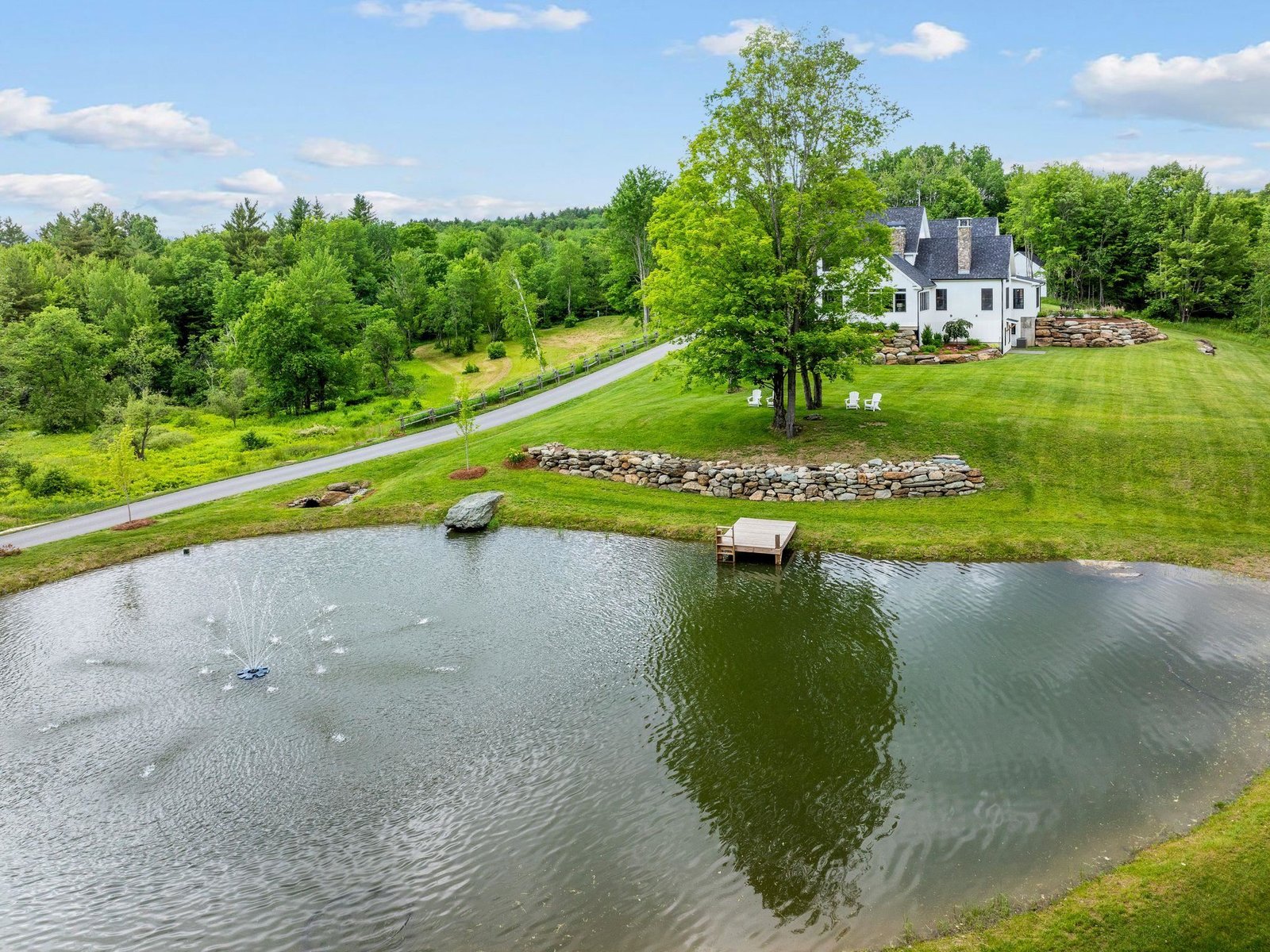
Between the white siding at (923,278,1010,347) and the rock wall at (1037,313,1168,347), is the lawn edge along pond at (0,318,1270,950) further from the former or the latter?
the rock wall at (1037,313,1168,347)

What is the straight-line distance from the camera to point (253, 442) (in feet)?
175

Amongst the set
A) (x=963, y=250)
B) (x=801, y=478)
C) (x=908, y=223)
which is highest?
(x=908, y=223)

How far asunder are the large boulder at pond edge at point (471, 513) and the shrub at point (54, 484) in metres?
25.0

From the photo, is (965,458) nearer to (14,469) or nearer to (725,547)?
(725,547)

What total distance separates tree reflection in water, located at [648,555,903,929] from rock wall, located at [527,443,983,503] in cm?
807

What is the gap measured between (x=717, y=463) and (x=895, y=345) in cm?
2777

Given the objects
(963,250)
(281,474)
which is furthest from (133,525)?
(963,250)

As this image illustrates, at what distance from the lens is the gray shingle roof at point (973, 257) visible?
56.5 metres

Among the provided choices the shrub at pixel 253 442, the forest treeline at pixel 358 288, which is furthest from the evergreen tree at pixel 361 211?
the shrub at pixel 253 442

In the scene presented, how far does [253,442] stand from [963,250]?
179 feet

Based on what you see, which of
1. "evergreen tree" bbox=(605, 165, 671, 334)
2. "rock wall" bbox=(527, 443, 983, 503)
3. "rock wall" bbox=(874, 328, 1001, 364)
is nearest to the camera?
"rock wall" bbox=(527, 443, 983, 503)

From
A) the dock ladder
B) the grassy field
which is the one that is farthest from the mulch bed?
the dock ladder

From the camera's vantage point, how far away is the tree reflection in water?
41.8ft

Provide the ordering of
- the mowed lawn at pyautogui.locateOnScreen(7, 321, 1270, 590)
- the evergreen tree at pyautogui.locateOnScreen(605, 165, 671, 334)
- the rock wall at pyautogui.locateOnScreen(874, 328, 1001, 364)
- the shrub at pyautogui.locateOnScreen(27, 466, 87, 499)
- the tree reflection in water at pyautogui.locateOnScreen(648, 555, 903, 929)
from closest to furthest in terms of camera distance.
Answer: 1. the tree reflection in water at pyautogui.locateOnScreen(648, 555, 903, 929)
2. the mowed lawn at pyautogui.locateOnScreen(7, 321, 1270, 590)
3. the shrub at pyautogui.locateOnScreen(27, 466, 87, 499)
4. the rock wall at pyautogui.locateOnScreen(874, 328, 1001, 364)
5. the evergreen tree at pyautogui.locateOnScreen(605, 165, 671, 334)
